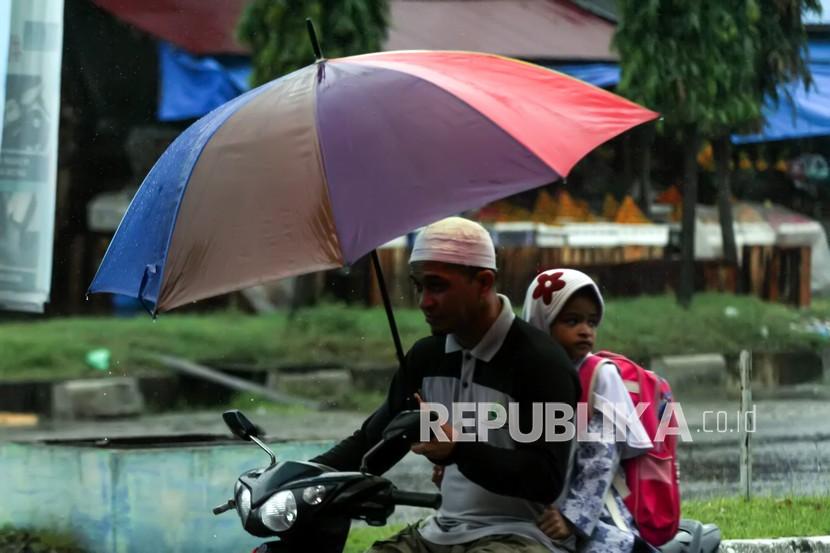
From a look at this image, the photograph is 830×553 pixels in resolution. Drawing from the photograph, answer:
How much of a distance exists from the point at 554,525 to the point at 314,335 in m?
10.6

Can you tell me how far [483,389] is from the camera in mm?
3375

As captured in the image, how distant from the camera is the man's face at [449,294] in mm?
3355

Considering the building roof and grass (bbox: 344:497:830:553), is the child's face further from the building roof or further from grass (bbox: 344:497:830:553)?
the building roof

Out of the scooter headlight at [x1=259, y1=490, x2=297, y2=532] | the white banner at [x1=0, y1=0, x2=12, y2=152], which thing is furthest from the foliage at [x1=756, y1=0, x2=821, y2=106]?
the scooter headlight at [x1=259, y1=490, x2=297, y2=532]

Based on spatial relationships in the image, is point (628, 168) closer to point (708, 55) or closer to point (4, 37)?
point (708, 55)

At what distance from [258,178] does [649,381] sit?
1.02m

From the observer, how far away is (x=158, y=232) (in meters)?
3.66

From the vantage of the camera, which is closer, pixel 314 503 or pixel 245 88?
pixel 314 503

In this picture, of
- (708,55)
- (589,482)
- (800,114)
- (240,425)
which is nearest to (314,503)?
(240,425)

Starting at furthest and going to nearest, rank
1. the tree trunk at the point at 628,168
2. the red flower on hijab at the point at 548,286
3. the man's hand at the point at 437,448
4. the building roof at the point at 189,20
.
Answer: the tree trunk at the point at 628,168 < the building roof at the point at 189,20 < the red flower on hijab at the point at 548,286 < the man's hand at the point at 437,448

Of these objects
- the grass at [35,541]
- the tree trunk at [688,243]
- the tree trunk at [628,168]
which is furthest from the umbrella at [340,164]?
the tree trunk at [688,243]

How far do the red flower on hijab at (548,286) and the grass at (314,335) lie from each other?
9.49 meters

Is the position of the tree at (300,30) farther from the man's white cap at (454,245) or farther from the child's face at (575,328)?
the man's white cap at (454,245)

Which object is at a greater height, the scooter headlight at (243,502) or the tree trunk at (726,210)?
the scooter headlight at (243,502)
